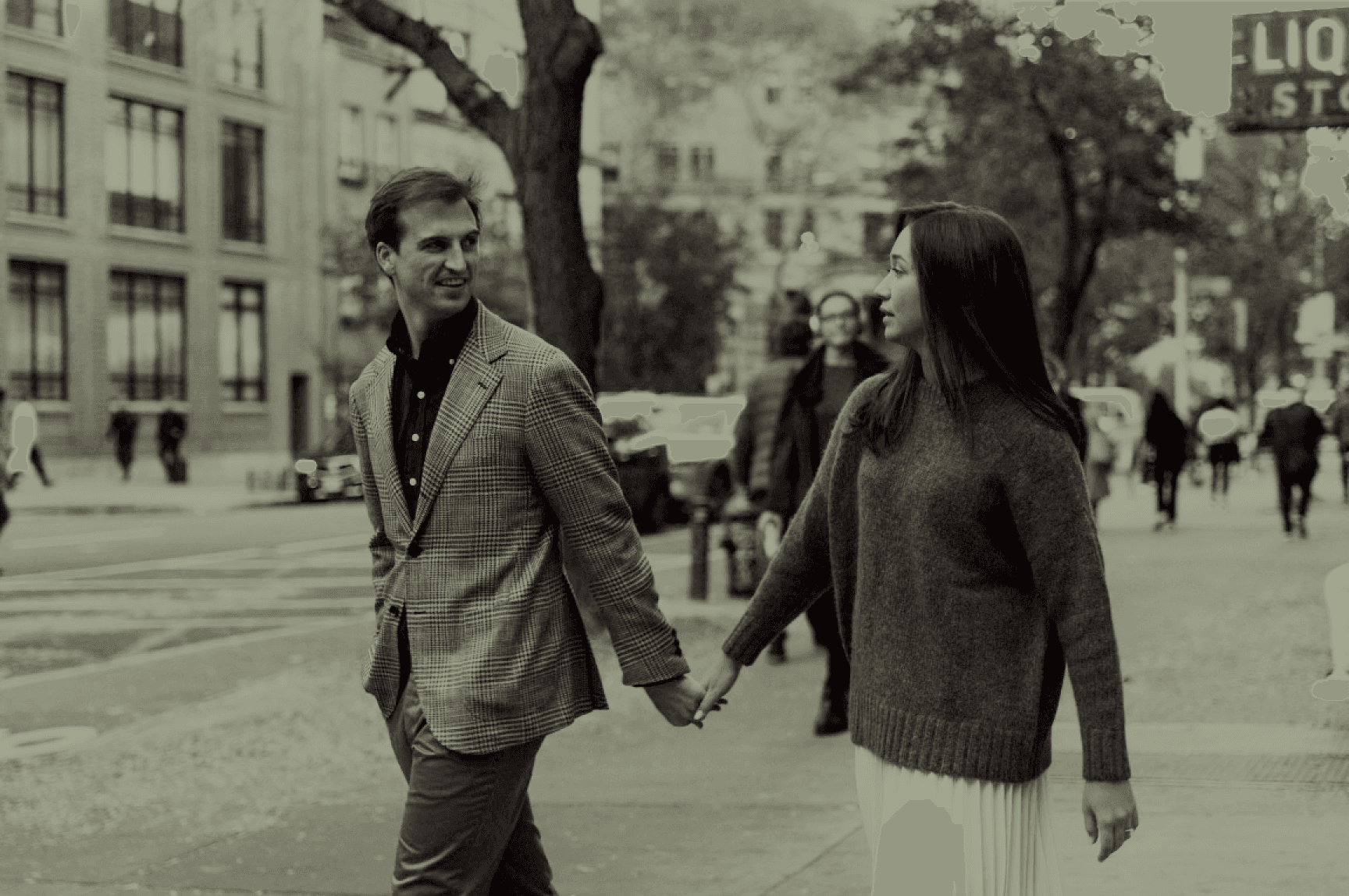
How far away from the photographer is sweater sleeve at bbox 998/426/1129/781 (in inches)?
131

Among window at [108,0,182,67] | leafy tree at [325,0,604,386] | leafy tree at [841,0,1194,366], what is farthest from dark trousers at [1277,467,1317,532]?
window at [108,0,182,67]

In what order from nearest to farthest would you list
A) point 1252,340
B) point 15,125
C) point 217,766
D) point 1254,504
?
point 217,766, point 1254,504, point 15,125, point 1252,340

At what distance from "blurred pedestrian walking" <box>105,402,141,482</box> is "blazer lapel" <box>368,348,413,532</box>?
116 feet

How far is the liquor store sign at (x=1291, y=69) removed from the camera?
312 inches

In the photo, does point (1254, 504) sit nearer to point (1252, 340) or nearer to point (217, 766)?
point (217, 766)

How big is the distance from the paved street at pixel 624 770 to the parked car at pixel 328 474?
1815cm

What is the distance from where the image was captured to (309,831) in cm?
686

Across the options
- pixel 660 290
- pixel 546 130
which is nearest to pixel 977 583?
pixel 546 130

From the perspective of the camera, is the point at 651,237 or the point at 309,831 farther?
the point at 651,237

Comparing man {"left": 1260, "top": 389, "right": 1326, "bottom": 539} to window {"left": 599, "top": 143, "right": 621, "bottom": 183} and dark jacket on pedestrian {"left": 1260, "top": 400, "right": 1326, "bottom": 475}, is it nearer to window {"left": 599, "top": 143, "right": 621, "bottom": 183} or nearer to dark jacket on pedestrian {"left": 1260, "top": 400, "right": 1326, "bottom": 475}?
dark jacket on pedestrian {"left": 1260, "top": 400, "right": 1326, "bottom": 475}

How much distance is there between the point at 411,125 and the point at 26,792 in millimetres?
47027

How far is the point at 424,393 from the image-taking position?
13.1 feet

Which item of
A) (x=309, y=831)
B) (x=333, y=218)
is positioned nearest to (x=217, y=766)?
(x=309, y=831)

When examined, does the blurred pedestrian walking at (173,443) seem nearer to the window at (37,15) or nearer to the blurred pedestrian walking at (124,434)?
the blurred pedestrian walking at (124,434)
